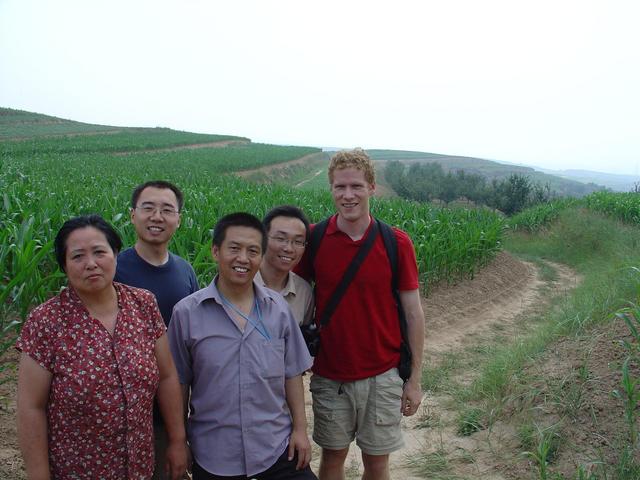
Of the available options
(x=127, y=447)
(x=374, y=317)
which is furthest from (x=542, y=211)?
(x=127, y=447)

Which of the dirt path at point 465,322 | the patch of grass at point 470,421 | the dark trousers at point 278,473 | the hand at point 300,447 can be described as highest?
the hand at point 300,447

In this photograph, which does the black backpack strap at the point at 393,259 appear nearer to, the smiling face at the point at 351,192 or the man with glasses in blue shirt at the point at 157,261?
the smiling face at the point at 351,192

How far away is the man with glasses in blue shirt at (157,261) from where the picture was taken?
2057 millimetres

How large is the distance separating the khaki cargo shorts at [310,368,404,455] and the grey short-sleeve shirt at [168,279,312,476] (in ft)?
1.45

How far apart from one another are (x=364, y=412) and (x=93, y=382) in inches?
48.3

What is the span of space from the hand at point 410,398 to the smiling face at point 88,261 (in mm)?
1430

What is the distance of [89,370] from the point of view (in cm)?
158

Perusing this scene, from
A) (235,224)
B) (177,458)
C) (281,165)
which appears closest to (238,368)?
(177,458)

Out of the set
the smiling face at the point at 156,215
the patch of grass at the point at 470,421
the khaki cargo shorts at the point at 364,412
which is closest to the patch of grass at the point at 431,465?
the patch of grass at the point at 470,421

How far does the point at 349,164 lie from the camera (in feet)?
7.18

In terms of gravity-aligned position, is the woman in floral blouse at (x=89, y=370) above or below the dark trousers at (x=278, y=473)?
above

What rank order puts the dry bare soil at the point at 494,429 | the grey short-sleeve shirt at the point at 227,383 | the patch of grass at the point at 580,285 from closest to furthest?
the grey short-sleeve shirt at the point at 227,383 → the dry bare soil at the point at 494,429 → the patch of grass at the point at 580,285

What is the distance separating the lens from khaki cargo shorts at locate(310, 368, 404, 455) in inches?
89.8

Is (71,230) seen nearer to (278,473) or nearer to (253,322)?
(253,322)
